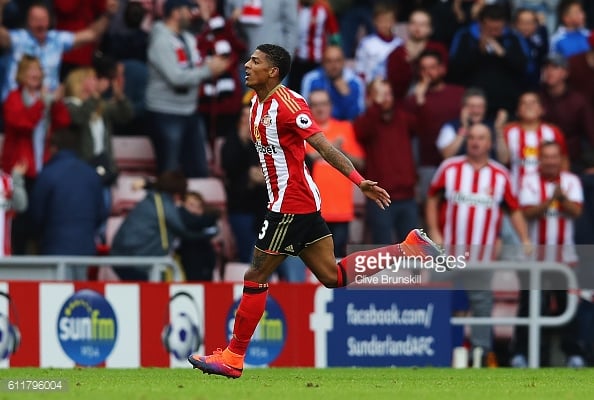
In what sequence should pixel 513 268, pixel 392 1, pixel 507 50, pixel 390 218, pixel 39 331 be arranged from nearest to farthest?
pixel 39 331 → pixel 513 268 → pixel 390 218 → pixel 507 50 → pixel 392 1

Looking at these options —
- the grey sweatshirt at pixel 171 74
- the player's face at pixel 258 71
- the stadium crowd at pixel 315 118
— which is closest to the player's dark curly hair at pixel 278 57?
the player's face at pixel 258 71

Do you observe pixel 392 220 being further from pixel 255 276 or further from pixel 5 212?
pixel 255 276

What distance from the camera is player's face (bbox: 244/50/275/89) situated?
10.6 metres

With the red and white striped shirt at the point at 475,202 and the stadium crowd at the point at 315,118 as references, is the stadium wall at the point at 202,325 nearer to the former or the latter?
the stadium crowd at the point at 315,118

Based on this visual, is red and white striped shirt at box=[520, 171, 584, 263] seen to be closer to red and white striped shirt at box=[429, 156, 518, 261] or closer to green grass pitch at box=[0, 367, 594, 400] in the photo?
red and white striped shirt at box=[429, 156, 518, 261]

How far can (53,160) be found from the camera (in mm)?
15234

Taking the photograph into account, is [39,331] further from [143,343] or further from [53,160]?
[53,160]

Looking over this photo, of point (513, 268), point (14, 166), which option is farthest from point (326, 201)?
point (14, 166)

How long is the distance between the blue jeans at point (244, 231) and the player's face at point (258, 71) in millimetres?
5240

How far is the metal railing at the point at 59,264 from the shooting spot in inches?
560

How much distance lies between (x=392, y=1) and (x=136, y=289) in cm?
636

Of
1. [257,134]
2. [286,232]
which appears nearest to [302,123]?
[257,134]

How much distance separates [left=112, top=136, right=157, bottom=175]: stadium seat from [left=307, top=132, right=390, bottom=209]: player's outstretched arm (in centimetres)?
692

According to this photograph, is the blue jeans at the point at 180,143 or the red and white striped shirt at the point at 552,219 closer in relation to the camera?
the red and white striped shirt at the point at 552,219
